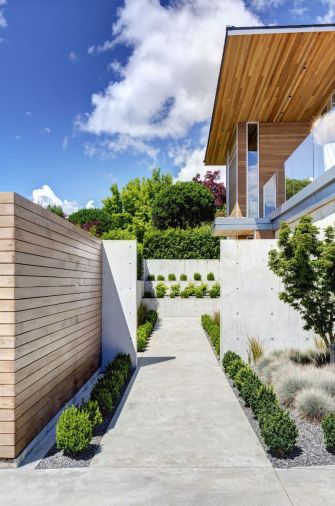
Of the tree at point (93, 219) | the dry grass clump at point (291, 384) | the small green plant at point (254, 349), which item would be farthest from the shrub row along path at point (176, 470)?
the tree at point (93, 219)

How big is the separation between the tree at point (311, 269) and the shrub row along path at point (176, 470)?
1957 mm

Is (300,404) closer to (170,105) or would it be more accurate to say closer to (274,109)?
(274,109)

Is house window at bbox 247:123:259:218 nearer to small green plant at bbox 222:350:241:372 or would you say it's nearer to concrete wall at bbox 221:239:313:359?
concrete wall at bbox 221:239:313:359

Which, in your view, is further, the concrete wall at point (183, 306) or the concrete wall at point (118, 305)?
the concrete wall at point (183, 306)

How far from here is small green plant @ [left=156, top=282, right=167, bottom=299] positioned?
56.4 feet

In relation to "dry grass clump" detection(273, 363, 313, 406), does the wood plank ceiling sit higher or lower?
higher

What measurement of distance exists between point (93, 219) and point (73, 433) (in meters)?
28.3

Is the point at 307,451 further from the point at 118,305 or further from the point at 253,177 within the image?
the point at 253,177

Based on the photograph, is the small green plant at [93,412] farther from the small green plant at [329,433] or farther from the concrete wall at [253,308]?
the concrete wall at [253,308]

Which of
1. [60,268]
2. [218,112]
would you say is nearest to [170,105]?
[218,112]

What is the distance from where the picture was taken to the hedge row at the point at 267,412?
13.4ft

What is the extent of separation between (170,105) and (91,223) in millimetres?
10510

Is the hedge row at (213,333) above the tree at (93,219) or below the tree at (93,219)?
below

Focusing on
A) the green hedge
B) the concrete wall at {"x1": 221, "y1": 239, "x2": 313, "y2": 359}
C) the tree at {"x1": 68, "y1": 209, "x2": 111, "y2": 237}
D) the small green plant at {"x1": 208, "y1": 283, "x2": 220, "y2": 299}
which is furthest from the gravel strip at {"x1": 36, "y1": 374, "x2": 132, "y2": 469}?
the tree at {"x1": 68, "y1": 209, "x2": 111, "y2": 237}
